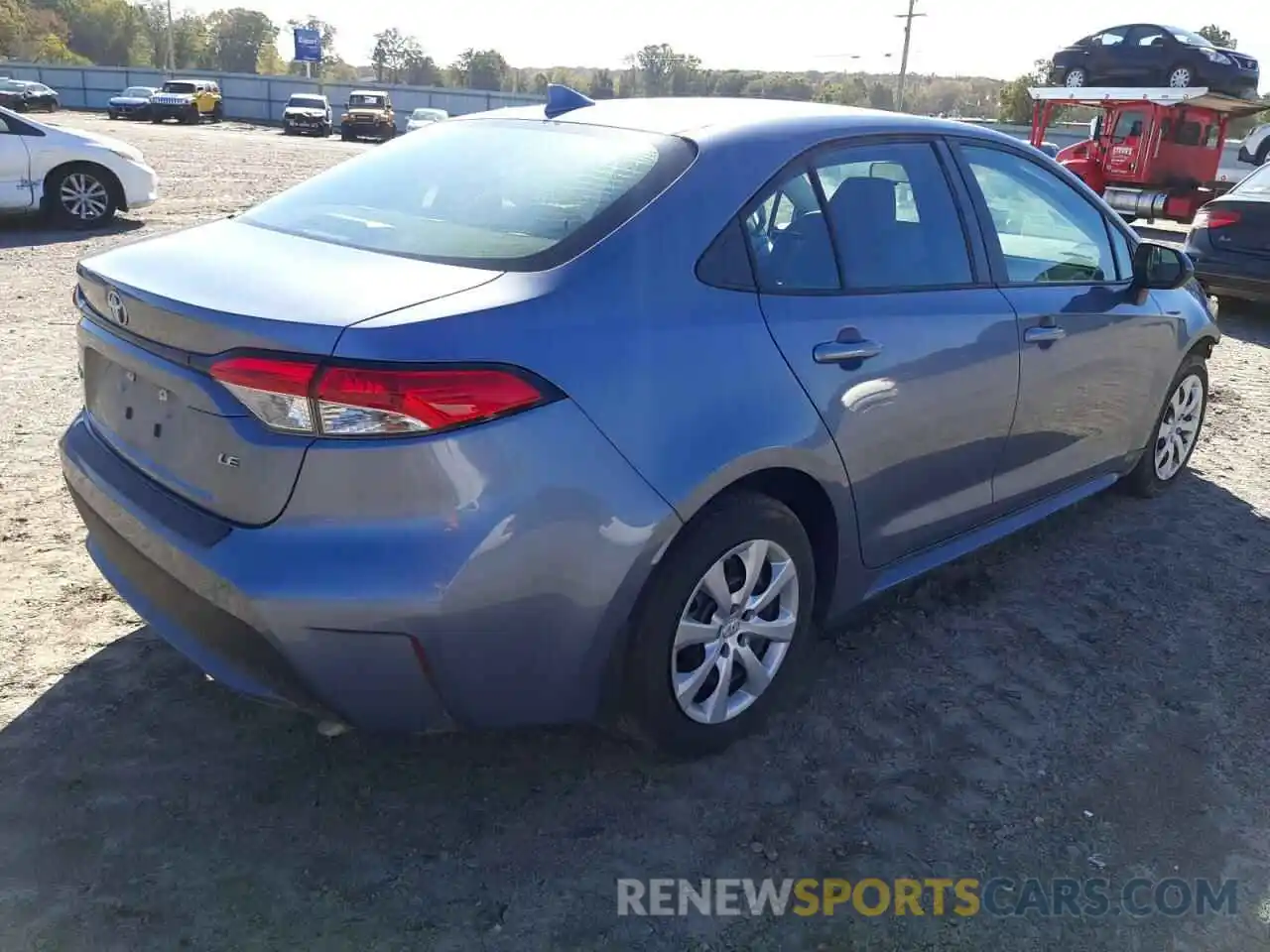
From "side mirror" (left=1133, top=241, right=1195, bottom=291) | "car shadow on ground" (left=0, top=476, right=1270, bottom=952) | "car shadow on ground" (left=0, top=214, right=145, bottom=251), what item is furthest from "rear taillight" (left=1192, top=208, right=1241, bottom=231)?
"car shadow on ground" (left=0, top=214, right=145, bottom=251)

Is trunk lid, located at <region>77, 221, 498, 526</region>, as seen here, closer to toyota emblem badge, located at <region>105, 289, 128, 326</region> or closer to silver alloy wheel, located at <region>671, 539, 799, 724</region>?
toyota emblem badge, located at <region>105, 289, 128, 326</region>

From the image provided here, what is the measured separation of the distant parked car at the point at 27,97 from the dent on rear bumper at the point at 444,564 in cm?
4700

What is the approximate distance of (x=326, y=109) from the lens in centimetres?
4366

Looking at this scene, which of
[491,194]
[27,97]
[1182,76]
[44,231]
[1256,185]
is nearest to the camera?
[491,194]

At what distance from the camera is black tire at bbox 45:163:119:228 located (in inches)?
435

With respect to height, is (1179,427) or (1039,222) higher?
(1039,222)

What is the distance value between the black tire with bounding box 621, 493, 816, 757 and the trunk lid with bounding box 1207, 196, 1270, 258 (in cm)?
788

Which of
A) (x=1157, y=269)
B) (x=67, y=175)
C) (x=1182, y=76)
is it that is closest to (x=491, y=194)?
(x=1157, y=269)

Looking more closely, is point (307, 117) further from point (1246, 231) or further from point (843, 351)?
point (843, 351)

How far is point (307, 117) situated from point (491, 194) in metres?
43.7

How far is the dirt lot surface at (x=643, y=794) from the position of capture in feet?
7.72

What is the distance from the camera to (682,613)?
2617mm

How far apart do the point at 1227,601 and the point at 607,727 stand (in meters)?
2.67

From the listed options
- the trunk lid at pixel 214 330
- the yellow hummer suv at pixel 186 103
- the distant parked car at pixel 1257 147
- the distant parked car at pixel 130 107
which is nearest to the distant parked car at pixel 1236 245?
the trunk lid at pixel 214 330
